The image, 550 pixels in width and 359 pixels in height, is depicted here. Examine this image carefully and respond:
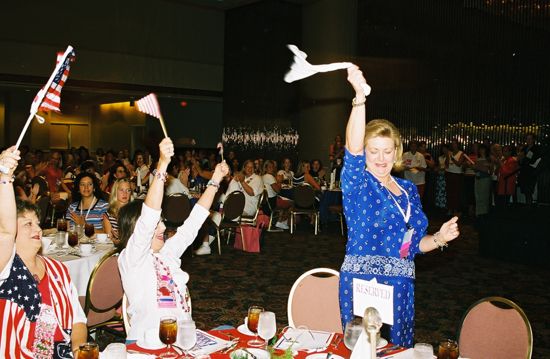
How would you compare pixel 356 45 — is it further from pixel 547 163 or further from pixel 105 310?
pixel 105 310

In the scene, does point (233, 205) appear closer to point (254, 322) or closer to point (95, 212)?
point (95, 212)

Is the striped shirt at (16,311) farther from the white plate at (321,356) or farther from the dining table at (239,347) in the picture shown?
the white plate at (321,356)

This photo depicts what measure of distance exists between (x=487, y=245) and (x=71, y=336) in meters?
6.67

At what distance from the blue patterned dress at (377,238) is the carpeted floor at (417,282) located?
221 cm

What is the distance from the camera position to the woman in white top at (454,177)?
11.7m

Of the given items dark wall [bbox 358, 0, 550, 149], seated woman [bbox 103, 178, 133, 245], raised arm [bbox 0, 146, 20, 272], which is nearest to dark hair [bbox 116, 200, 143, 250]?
raised arm [bbox 0, 146, 20, 272]

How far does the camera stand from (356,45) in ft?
47.0

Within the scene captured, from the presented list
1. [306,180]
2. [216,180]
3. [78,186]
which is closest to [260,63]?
[306,180]

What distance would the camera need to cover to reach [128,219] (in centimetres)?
277

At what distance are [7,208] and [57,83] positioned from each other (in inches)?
22.9

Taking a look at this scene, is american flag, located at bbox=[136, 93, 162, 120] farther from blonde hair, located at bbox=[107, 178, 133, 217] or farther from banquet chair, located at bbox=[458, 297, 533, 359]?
blonde hair, located at bbox=[107, 178, 133, 217]

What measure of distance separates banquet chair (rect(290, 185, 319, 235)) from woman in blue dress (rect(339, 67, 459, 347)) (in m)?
6.90

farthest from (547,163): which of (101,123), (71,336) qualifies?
(101,123)

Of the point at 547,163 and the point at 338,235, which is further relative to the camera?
the point at 547,163
